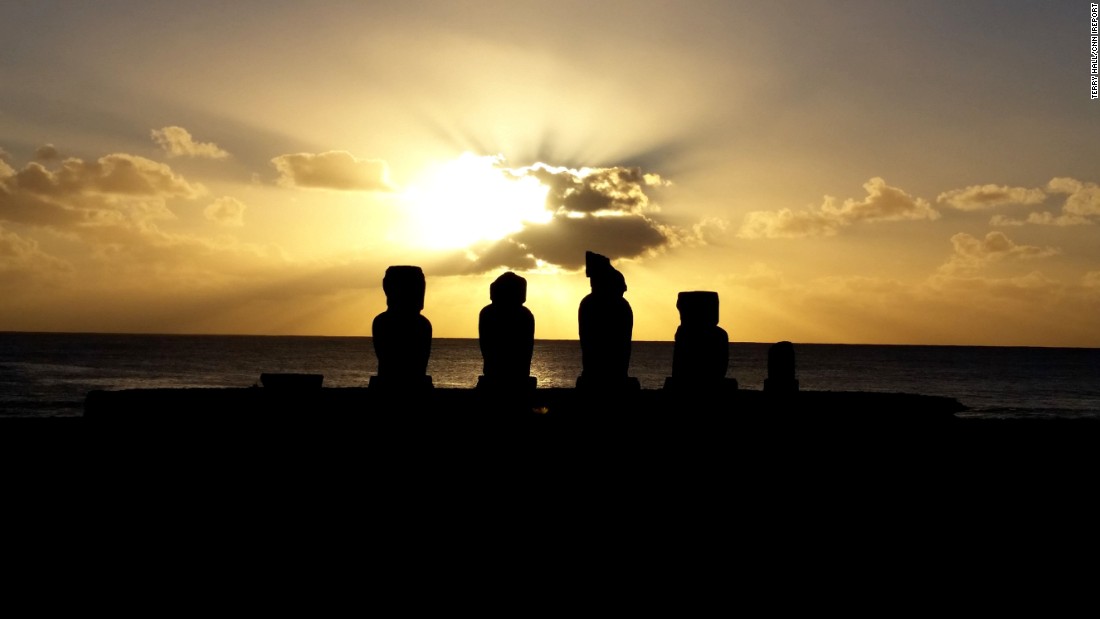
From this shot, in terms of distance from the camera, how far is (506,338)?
1330 cm

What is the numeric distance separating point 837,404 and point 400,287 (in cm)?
752

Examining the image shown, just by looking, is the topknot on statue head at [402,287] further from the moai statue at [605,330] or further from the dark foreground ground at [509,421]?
the moai statue at [605,330]

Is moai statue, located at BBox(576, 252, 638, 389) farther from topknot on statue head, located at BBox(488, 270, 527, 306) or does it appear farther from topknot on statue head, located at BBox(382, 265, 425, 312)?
topknot on statue head, located at BBox(382, 265, 425, 312)

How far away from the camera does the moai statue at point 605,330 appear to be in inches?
529

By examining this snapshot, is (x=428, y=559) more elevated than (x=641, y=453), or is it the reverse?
(x=641, y=453)

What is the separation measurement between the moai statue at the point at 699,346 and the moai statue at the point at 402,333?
4.14 metres

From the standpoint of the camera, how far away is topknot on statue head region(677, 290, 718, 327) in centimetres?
1479

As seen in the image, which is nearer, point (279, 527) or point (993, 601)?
point (993, 601)

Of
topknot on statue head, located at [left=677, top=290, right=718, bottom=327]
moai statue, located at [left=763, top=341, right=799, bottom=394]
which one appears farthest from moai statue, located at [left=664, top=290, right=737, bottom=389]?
moai statue, located at [left=763, top=341, right=799, bottom=394]

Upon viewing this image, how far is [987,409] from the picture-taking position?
5912cm

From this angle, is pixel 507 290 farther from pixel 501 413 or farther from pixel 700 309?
pixel 700 309

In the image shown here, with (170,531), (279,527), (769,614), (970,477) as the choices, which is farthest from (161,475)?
(970,477)

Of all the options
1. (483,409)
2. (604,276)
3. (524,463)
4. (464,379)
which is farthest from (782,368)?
(464,379)

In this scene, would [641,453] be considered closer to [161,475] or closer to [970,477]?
[970,477]
